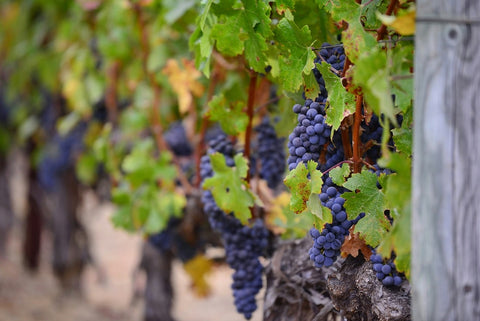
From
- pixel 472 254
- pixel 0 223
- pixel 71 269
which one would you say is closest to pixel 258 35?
pixel 472 254

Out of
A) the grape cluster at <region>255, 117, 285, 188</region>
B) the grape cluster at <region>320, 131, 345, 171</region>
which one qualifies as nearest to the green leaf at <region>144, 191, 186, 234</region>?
the grape cluster at <region>255, 117, 285, 188</region>

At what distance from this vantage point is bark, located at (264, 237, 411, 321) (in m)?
1.18

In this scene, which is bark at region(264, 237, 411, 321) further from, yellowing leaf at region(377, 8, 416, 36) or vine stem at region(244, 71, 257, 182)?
yellowing leaf at region(377, 8, 416, 36)

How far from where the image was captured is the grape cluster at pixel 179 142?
267cm

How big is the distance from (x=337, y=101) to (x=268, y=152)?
31.1 inches

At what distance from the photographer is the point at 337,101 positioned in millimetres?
1206

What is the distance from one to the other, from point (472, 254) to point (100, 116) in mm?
2950

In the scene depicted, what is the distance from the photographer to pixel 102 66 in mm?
3377

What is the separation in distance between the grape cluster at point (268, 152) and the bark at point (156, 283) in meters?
1.51

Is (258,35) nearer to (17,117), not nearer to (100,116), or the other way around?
(100,116)

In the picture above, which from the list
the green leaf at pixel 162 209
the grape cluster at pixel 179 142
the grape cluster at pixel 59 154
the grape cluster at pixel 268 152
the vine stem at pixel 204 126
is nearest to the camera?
the grape cluster at pixel 268 152

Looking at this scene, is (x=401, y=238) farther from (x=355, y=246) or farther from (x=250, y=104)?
(x=250, y=104)

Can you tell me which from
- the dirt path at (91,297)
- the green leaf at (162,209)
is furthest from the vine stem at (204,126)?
the dirt path at (91,297)

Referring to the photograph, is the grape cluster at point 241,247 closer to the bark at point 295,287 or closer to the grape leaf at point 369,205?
the bark at point 295,287
